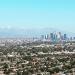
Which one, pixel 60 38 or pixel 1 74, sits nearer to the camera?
pixel 1 74

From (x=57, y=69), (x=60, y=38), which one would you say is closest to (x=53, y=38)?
(x=60, y=38)

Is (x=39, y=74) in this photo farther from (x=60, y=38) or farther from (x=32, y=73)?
(x=60, y=38)

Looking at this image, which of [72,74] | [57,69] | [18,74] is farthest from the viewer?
[57,69]

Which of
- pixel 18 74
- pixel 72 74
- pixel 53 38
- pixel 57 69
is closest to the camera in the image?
pixel 72 74

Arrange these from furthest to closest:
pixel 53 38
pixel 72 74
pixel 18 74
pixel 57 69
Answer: pixel 53 38, pixel 57 69, pixel 18 74, pixel 72 74

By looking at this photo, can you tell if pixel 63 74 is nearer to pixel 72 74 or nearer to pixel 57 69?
pixel 72 74

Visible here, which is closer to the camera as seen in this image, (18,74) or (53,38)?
(18,74)

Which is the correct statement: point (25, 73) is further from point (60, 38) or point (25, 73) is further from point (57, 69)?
point (60, 38)
